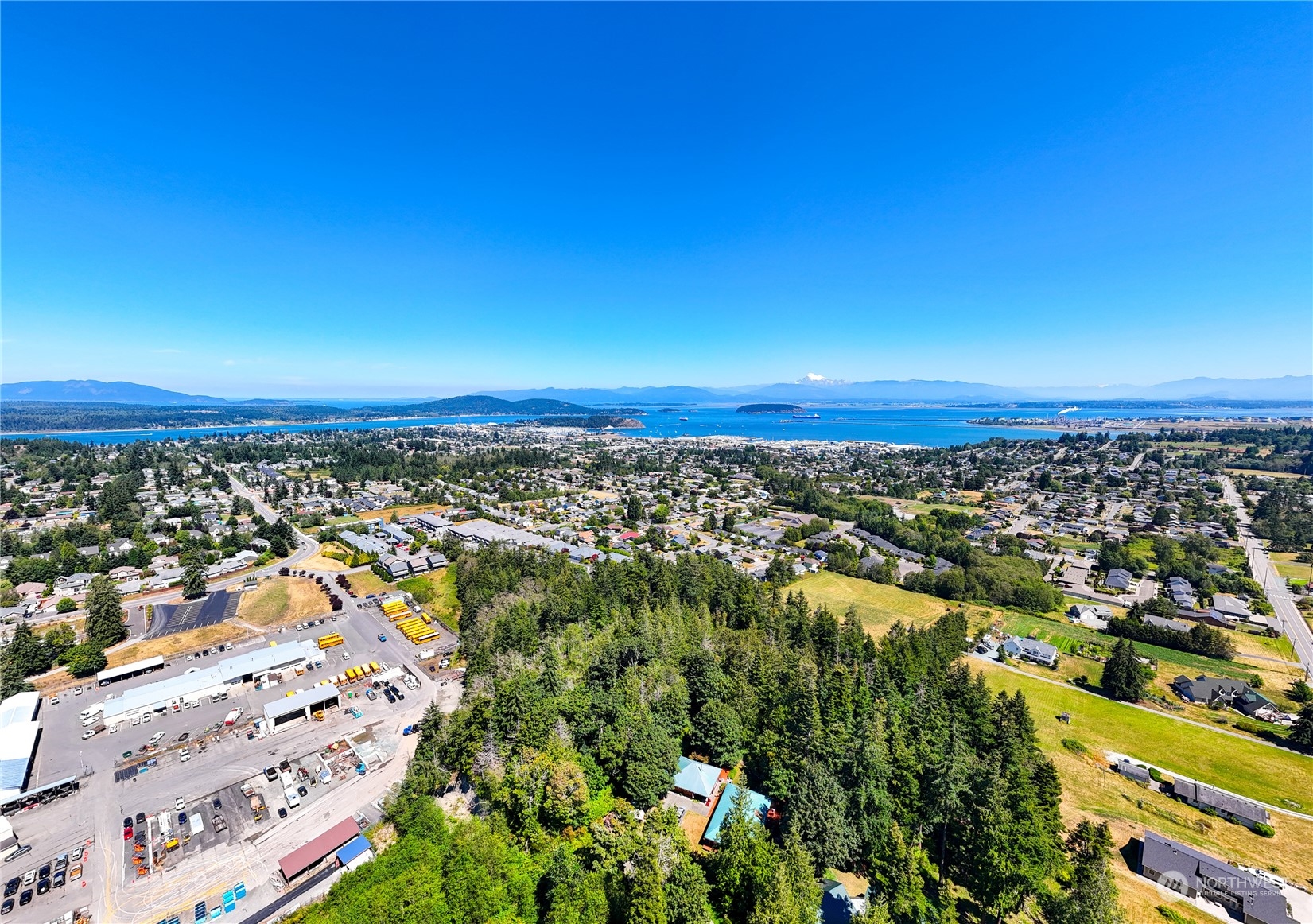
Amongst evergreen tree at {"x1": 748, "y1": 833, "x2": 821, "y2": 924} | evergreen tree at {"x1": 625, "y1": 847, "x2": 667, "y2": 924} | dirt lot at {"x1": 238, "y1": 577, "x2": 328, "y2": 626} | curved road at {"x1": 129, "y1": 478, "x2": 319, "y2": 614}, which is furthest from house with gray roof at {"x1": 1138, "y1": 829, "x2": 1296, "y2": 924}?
curved road at {"x1": 129, "y1": 478, "x2": 319, "y2": 614}

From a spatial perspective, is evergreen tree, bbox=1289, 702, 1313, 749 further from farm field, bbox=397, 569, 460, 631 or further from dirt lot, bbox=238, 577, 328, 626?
dirt lot, bbox=238, 577, 328, 626

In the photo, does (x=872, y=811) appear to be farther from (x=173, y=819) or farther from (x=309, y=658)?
(x=309, y=658)

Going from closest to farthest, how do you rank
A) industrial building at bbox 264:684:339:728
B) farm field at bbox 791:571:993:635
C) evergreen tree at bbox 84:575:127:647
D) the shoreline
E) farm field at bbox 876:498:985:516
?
industrial building at bbox 264:684:339:728, evergreen tree at bbox 84:575:127:647, farm field at bbox 791:571:993:635, farm field at bbox 876:498:985:516, the shoreline

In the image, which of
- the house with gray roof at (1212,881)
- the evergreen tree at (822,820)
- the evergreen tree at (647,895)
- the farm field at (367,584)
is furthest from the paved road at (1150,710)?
the farm field at (367,584)

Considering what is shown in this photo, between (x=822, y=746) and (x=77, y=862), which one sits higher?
(x=822, y=746)

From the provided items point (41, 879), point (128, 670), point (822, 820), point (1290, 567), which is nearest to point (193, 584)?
point (128, 670)

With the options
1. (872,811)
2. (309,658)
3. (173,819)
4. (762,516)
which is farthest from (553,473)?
(872,811)
